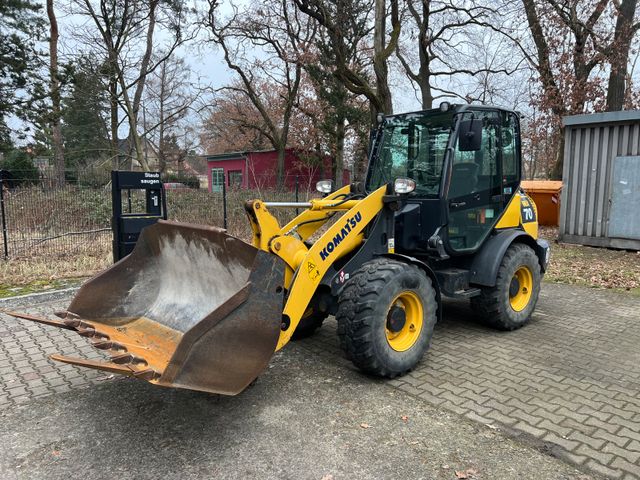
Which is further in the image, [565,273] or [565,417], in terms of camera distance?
[565,273]

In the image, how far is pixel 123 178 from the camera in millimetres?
6934

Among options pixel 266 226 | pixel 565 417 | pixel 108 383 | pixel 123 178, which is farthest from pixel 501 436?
pixel 123 178

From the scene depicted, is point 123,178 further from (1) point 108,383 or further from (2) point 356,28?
(2) point 356,28

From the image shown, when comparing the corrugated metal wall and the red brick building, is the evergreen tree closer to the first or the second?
the red brick building

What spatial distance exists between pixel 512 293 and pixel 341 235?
2551 mm

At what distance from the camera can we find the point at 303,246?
3965 mm

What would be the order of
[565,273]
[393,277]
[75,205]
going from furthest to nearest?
[75,205] → [565,273] → [393,277]

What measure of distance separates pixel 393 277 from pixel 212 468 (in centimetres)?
194

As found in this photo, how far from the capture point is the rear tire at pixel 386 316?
388 cm

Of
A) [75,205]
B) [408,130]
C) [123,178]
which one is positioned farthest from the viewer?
[75,205]

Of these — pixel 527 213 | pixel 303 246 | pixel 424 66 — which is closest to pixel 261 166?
pixel 424 66

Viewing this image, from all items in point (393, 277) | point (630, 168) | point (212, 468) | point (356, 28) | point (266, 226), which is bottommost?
point (212, 468)

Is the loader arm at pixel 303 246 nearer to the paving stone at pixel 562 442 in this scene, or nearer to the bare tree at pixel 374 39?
the paving stone at pixel 562 442

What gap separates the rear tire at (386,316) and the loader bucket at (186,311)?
2.39 ft
